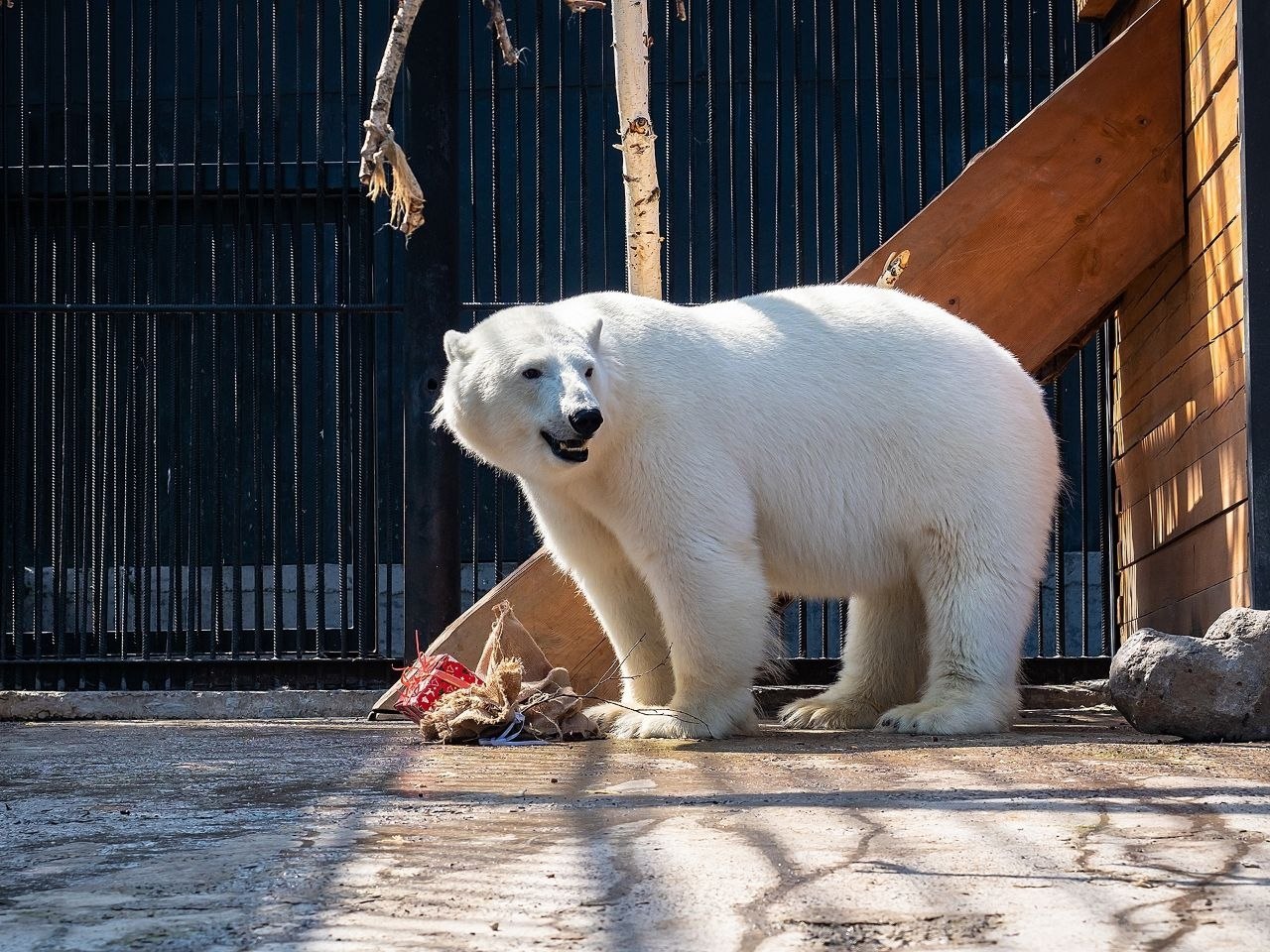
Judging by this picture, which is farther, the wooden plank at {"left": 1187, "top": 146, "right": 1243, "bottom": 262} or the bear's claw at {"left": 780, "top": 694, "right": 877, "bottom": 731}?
the bear's claw at {"left": 780, "top": 694, "right": 877, "bottom": 731}

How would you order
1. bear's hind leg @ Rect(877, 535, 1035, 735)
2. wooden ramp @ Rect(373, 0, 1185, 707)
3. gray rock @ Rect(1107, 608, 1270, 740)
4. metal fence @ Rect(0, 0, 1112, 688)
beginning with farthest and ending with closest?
metal fence @ Rect(0, 0, 1112, 688) → wooden ramp @ Rect(373, 0, 1185, 707) → bear's hind leg @ Rect(877, 535, 1035, 735) → gray rock @ Rect(1107, 608, 1270, 740)

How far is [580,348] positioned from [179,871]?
2.55 meters

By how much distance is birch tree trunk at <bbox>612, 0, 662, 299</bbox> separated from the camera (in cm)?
589

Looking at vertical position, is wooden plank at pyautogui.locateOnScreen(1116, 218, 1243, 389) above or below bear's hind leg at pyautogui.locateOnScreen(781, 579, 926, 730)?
above

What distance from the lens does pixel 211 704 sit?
639 centimetres

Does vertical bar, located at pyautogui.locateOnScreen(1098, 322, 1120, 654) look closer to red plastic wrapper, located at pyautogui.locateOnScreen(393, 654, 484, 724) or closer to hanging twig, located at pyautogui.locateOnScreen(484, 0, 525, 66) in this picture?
hanging twig, located at pyautogui.locateOnScreen(484, 0, 525, 66)

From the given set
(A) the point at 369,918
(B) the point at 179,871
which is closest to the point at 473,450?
(B) the point at 179,871

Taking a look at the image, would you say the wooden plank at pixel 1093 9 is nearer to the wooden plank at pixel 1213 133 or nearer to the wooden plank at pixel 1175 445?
the wooden plank at pixel 1213 133

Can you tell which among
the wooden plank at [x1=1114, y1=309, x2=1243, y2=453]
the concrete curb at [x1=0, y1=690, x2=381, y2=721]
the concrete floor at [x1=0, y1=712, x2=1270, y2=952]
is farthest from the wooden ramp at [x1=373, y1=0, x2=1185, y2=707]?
the concrete curb at [x1=0, y1=690, x2=381, y2=721]

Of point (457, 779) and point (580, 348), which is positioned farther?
point (580, 348)

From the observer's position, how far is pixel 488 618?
543 cm

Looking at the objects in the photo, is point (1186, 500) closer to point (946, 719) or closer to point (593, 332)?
point (946, 719)

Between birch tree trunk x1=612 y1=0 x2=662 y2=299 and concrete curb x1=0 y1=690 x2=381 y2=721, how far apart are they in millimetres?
2033

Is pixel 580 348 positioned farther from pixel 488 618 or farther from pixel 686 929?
pixel 686 929
